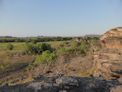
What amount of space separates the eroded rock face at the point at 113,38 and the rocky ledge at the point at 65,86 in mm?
5465

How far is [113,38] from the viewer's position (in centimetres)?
2348

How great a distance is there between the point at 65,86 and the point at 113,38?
786 centimetres

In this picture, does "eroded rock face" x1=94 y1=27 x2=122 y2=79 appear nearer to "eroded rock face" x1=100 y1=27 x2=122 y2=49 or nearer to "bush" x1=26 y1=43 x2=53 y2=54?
"eroded rock face" x1=100 y1=27 x2=122 y2=49

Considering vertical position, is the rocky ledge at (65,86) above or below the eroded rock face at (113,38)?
below

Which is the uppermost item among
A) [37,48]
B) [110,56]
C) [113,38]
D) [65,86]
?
[113,38]

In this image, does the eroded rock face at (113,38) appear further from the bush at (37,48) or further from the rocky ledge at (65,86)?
the bush at (37,48)

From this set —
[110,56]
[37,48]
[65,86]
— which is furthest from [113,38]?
[37,48]

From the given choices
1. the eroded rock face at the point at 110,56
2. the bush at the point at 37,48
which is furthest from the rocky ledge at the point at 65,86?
the bush at the point at 37,48

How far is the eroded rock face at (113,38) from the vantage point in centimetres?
2305

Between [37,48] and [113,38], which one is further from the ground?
[113,38]

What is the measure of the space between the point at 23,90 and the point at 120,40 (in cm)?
881

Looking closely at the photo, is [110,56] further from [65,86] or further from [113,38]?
[65,86]

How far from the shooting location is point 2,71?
51094mm

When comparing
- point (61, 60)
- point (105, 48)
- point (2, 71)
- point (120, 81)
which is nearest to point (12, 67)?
point (2, 71)
